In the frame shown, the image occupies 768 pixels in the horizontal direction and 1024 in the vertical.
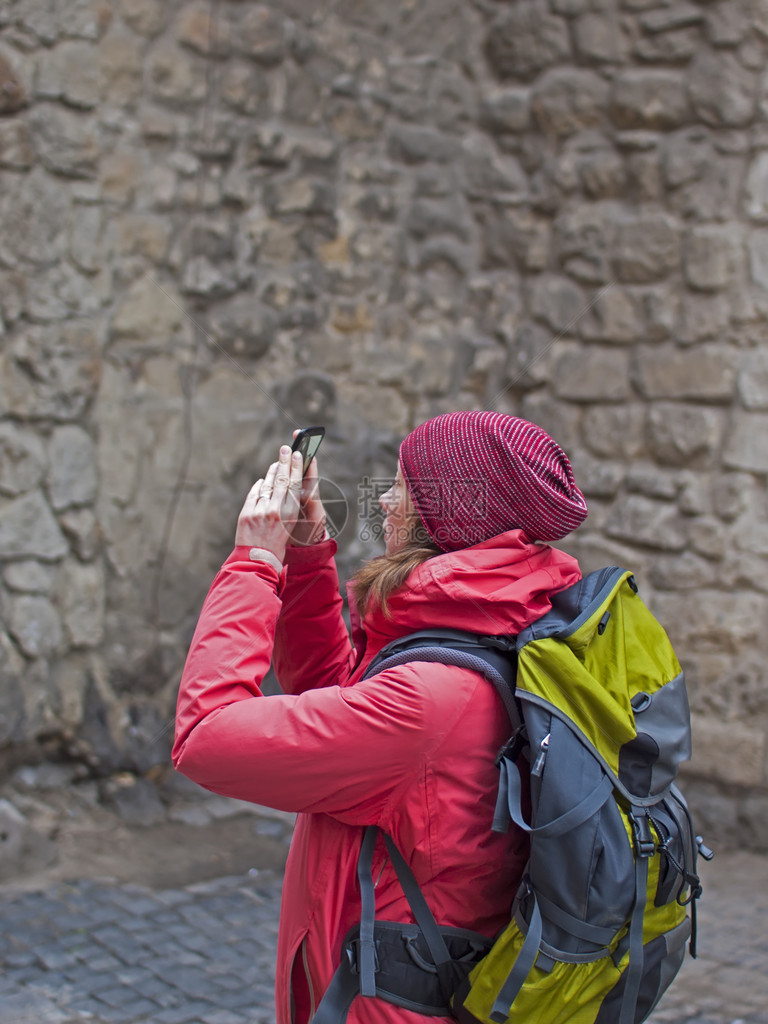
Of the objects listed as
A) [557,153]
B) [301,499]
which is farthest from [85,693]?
[557,153]

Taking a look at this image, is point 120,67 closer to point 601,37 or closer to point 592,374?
point 601,37

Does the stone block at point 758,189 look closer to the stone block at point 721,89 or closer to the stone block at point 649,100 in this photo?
the stone block at point 721,89

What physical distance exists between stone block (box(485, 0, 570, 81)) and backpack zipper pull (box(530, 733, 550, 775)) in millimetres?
3648

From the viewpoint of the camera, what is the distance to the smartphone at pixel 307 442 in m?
1.54

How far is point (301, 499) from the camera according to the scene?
159cm

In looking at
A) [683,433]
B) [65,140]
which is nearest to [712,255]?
[683,433]

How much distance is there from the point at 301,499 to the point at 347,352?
8.43 feet

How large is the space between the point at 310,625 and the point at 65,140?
2.41 metres

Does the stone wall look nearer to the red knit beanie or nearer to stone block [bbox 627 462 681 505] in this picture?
stone block [bbox 627 462 681 505]

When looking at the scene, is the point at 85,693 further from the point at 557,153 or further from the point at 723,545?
the point at 557,153

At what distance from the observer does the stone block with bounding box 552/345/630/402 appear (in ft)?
12.9

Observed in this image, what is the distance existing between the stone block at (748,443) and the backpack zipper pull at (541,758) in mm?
2699

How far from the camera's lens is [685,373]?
3.74 metres

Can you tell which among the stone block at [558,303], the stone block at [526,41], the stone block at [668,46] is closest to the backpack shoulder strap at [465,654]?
the stone block at [558,303]
